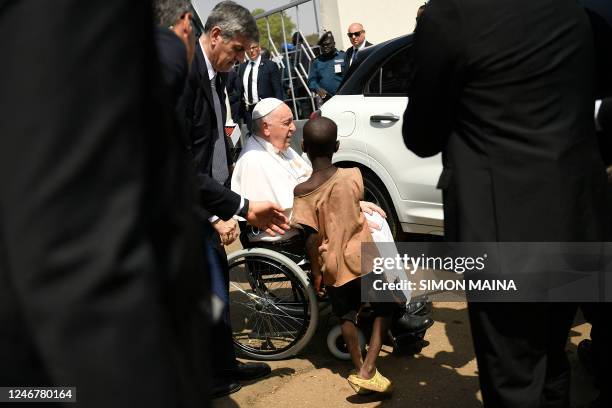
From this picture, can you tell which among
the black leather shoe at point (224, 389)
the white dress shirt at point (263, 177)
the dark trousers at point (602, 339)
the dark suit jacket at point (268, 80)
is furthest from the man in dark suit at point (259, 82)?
the dark trousers at point (602, 339)

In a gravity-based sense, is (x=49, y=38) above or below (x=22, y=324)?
above

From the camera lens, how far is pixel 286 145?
4055mm

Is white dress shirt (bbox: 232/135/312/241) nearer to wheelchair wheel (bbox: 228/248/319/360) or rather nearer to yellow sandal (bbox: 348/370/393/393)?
wheelchair wheel (bbox: 228/248/319/360)

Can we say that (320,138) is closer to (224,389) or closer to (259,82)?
(224,389)

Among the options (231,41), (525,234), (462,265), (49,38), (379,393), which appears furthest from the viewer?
(379,393)

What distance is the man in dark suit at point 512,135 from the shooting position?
202 centimetres

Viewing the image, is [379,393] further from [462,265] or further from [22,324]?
[22,324]

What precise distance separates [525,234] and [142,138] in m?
1.55

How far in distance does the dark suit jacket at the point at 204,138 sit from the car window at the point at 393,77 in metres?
2.47

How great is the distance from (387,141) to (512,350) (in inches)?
129

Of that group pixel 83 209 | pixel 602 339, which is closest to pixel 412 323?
pixel 602 339

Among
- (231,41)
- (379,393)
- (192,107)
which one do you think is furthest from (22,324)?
(379,393)

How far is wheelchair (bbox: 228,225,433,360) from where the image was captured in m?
3.75

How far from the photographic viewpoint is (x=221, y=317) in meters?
3.53
